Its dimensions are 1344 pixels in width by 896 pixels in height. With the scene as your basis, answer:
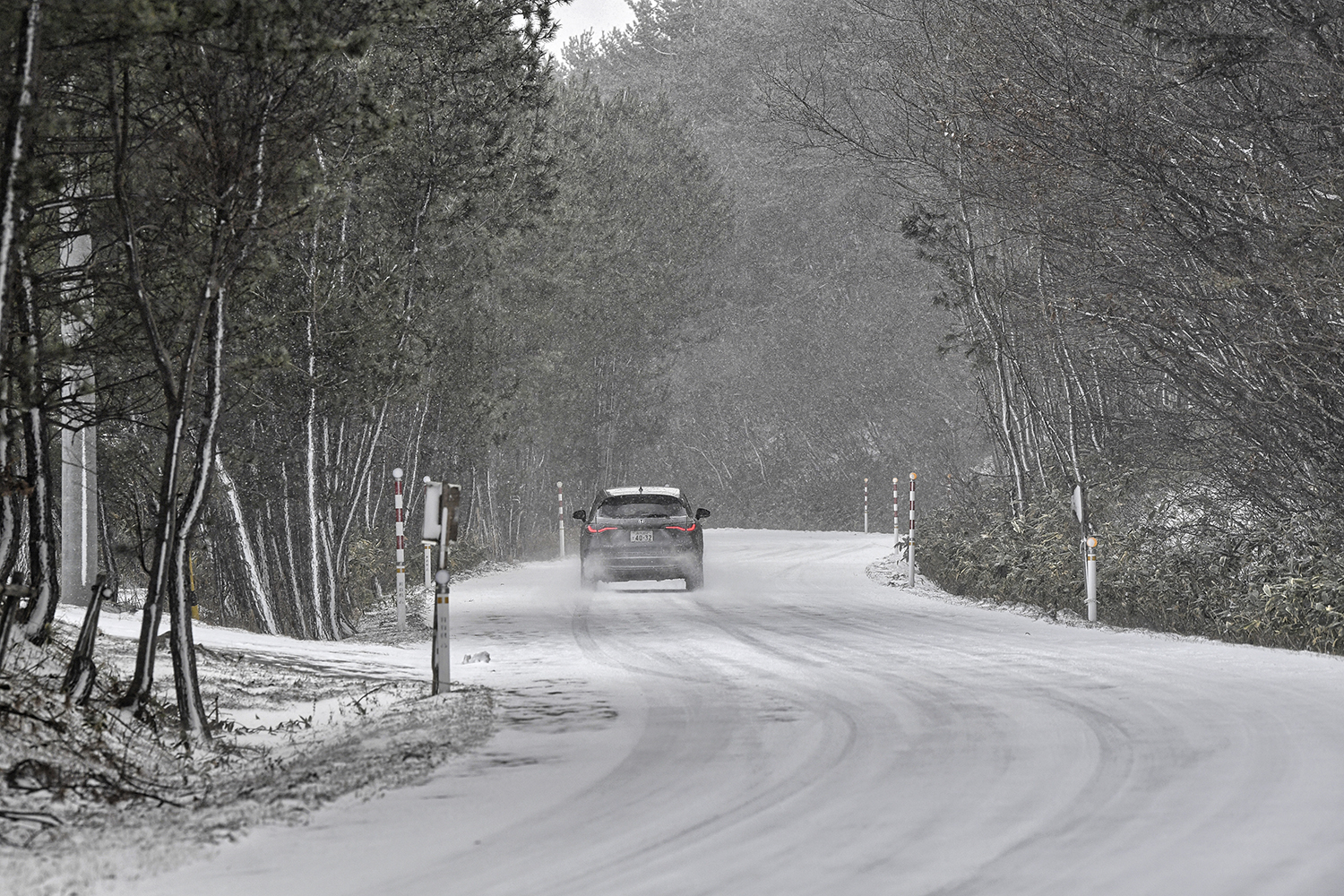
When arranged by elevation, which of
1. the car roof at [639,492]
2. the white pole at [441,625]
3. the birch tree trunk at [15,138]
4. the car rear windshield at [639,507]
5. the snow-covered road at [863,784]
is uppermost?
the birch tree trunk at [15,138]

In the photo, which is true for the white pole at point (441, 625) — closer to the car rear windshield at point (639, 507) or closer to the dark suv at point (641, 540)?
the dark suv at point (641, 540)

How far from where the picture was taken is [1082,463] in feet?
87.9

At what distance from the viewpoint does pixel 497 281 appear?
3600 cm

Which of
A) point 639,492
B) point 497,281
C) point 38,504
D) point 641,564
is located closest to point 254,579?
point 641,564

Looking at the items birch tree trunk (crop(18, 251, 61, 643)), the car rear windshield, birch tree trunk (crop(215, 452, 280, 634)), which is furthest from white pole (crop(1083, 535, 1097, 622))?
birch tree trunk (crop(18, 251, 61, 643))

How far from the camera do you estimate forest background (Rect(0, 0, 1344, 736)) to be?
11211 mm

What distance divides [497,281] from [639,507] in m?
10.2

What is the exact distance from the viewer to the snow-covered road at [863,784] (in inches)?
269

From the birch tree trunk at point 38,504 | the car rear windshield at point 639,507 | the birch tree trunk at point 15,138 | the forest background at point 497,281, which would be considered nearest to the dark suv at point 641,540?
the car rear windshield at point 639,507

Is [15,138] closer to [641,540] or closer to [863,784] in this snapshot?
[863,784]

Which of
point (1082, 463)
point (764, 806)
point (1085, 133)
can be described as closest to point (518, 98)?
point (1085, 133)

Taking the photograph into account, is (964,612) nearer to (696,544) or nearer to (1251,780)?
(696,544)

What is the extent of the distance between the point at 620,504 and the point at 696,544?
4.26 ft

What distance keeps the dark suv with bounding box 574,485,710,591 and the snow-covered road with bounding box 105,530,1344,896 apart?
9.46 metres
